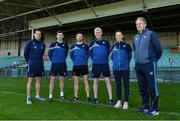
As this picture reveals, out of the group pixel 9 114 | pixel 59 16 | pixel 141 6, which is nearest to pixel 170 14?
pixel 141 6

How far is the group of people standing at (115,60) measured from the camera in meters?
5.66

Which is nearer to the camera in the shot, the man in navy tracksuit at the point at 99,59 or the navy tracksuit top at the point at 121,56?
the navy tracksuit top at the point at 121,56

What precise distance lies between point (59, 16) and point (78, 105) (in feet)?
78.8

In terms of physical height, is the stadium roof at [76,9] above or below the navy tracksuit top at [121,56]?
above

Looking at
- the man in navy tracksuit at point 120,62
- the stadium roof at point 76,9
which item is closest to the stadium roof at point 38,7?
the stadium roof at point 76,9

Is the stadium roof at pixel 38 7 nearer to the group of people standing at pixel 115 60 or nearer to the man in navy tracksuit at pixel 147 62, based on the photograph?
the group of people standing at pixel 115 60

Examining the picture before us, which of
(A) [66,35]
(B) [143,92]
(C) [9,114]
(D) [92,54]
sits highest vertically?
(A) [66,35]

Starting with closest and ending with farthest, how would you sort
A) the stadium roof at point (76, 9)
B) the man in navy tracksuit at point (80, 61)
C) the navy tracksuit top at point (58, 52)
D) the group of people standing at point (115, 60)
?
1. the group of people standing at point (115, 60)
2. the man in navy tracksuit at point (80, 61)
3. the navy tracksuit top at point (58, 52)
4. the stadium roof at point (76, 9)

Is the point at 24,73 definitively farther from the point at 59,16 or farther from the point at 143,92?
the point at 143,92

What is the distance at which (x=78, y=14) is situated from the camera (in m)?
28.1

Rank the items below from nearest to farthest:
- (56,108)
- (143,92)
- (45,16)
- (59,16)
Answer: (143,92), (56,108), (59,16), (45,16)

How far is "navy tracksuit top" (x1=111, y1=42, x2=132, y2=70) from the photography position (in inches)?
262

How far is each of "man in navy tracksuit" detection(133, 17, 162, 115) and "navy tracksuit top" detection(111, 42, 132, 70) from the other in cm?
80

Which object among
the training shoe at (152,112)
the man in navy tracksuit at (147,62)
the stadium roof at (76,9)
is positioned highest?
the stadium roof at (76,9)
